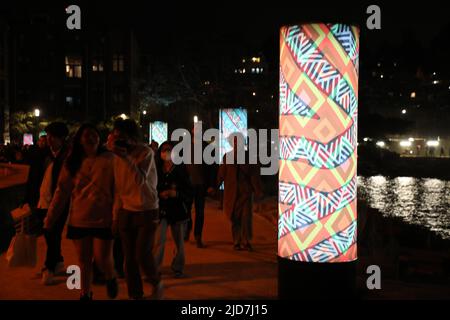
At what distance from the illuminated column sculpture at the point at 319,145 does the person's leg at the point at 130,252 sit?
164 centimetres

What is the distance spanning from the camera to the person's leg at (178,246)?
7555mm

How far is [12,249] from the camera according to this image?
759 centimetres

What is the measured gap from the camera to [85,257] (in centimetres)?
610

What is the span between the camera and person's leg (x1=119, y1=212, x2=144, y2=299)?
6062 millimetres

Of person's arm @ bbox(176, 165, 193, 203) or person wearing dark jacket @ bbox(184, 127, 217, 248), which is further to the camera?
person wearing dark jacket @ bbox(184, 127, 217, 248)

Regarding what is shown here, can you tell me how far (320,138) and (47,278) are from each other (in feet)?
Answer: 12.7

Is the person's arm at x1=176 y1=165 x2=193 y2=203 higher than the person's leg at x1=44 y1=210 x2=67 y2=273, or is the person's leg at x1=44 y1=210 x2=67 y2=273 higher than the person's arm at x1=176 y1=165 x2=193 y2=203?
the person's arm at x1=176 y1=165 x2=193 y2=203

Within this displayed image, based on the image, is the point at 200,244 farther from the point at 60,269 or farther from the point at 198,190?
the point at 60,269

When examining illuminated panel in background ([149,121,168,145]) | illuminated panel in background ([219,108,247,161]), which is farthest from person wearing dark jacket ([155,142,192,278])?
illuminated panel in background ([149,121,168,145])

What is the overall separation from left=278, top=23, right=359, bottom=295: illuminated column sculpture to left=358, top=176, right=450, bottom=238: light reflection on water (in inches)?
818

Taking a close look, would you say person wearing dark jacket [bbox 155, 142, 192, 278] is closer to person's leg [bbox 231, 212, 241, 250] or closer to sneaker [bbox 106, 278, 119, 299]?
sneaker [bbox 106, 278, 119, 299]

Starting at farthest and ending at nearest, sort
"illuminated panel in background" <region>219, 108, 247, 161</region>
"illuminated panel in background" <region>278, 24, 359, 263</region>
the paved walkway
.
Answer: "illuminated panel in background" <region>219, 108, 247, 161</region>
the paved walkway
"illuminated panel in background" <region>278, 24, 359, 263</region>

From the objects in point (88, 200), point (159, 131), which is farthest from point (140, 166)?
point (159, 131)
